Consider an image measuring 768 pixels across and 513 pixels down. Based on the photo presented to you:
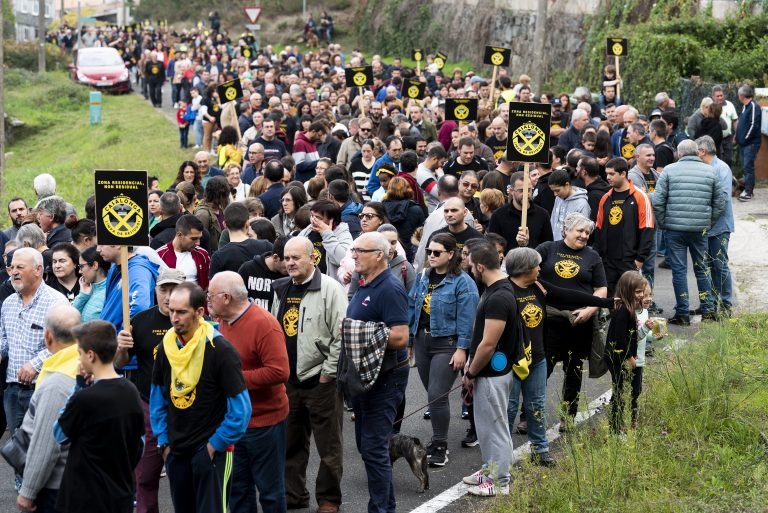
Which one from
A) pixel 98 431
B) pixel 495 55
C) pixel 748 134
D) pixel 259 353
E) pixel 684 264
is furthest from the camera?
pixel 495 55

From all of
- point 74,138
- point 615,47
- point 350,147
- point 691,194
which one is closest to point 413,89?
point 615,47

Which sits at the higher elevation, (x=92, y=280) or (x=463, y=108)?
(x=463, y=108)

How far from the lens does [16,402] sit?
8828 millimetres

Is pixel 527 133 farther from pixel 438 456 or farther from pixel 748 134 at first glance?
pixel 748 134

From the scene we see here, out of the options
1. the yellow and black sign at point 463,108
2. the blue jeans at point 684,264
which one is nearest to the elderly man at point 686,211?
the blue jeans at point 684,264

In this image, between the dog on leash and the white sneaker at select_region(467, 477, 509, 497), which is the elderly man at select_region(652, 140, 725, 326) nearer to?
the white sneaker at select_region(467, 477, 509, 497)

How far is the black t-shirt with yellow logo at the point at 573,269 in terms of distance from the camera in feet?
32.7

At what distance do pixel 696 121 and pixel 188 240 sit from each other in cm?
1087

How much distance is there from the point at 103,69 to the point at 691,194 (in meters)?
41.2

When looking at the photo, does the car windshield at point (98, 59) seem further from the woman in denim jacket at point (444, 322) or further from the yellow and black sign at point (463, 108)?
the woman in denim jacket at point (444, 322)

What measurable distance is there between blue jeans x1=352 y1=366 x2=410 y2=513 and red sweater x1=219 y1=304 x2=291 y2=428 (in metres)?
0.75

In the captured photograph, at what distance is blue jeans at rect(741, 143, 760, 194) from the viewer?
19766 mm

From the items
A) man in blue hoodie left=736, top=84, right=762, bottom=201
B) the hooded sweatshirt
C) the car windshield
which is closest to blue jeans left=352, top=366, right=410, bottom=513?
the hooded sweatshirt

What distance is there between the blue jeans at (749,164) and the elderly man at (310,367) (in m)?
13.1
